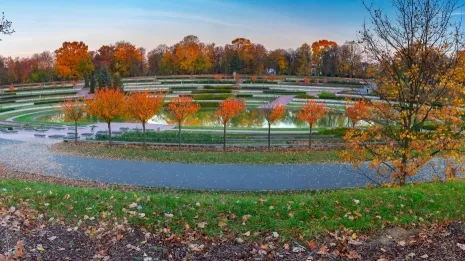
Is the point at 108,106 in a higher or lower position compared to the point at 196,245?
higher

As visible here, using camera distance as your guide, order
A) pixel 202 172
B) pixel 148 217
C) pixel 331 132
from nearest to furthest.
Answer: pixel 148 217 < pixel 202 172 < pixel 331 132

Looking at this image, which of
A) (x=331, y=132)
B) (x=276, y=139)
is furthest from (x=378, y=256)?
(x=331, y=132)

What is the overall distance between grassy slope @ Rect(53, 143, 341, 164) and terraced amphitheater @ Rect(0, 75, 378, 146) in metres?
3.59

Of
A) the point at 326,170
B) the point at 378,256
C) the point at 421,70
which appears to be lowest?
the point at 326,170

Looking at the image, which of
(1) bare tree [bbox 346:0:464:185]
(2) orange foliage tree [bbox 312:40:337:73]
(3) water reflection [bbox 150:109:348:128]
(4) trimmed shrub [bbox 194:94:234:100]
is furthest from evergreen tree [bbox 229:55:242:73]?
(1) bare tree [bbox 346:0:464:185]

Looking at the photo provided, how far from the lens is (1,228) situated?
7879 millimetres

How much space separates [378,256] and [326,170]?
14.6 m

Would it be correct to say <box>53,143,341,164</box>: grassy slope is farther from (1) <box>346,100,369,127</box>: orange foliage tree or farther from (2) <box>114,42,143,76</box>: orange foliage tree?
(2) <box>114,42,143,76</box>: orange foliage tree

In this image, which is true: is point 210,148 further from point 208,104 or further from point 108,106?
point 208,104

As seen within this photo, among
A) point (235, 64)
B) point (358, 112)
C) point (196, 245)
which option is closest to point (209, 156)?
point (358, 112)

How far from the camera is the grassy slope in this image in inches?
929

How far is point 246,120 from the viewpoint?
43.8 m

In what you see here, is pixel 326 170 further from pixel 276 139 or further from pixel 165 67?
pixel 165 67

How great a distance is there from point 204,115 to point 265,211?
3902 cm
